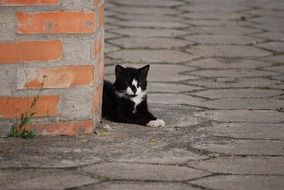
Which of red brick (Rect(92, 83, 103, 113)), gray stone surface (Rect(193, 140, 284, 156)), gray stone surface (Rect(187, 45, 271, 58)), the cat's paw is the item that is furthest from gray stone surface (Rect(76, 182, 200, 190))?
gray stone surface (Rect(187, 45, 271, 58))

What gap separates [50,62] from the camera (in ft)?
14.0

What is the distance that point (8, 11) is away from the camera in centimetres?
414

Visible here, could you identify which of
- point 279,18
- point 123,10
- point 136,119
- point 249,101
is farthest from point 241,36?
point 136,119

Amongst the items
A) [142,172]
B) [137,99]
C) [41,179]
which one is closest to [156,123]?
[137,99]

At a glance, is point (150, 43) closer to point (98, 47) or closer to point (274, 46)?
point (274, 46)

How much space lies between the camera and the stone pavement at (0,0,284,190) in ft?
12.1

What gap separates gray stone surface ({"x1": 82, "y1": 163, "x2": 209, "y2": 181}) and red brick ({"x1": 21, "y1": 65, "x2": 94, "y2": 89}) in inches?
24.1

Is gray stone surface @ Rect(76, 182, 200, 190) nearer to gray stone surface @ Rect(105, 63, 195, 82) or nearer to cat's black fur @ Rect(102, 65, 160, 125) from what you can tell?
cat's black fur @ Rect(102, 65, 160, 125)

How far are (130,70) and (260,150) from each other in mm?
1098

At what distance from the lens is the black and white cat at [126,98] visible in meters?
4.79

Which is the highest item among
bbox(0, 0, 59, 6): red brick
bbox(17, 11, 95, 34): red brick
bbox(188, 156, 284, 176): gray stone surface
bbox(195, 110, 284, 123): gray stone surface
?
bbox(0, 0, 59, 6): red brick

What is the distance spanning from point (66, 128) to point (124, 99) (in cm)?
63

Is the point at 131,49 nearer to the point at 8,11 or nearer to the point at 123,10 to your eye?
the point at 123,10

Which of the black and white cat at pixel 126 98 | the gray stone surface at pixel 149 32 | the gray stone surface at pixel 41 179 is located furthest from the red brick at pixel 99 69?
the gray stone surface at pixel 149 32
